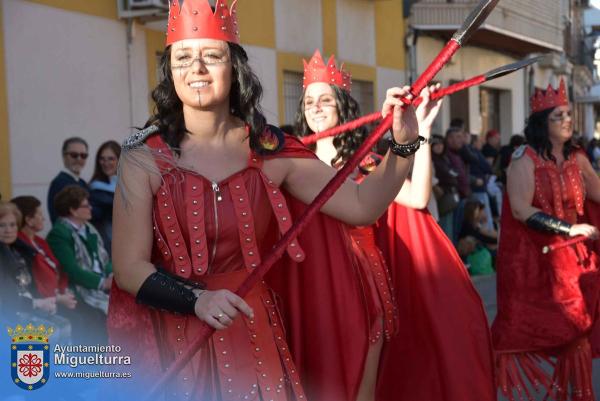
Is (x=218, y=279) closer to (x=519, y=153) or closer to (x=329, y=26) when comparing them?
(x=519, y=153)

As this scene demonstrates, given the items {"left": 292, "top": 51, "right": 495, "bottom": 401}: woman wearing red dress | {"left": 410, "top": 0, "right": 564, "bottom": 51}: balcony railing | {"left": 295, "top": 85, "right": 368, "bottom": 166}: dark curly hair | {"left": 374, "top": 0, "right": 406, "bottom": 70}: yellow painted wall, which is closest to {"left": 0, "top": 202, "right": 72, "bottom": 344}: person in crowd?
{"left": 295, "top": 85, "right": 368, "bottom": 166}: dark curly hair

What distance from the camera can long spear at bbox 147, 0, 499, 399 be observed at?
258 centimetres

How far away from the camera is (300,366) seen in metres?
3.22

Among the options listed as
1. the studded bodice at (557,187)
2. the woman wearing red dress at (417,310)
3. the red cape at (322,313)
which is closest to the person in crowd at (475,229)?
the studded bodice at (557,187)

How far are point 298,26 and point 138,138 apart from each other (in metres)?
10.0

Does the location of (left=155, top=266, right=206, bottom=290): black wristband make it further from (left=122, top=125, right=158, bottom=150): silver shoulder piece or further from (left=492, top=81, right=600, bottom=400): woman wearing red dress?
(left=492, top=81, right=600, bottom=400): woman wearing red dress

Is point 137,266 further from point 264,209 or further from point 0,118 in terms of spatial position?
point 0,118

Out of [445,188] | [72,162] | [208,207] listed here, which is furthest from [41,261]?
[445,188]

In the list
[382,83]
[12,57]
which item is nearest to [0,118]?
[12,57]

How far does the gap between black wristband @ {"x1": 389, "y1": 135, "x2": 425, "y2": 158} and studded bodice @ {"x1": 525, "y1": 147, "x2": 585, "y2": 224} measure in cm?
281

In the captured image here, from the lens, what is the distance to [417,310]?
4277 millimetres

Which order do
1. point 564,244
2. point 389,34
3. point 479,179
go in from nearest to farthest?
1. point 564,244
2. point 479,179
3. point 389,34

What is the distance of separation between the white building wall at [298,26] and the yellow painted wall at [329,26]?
0.13m

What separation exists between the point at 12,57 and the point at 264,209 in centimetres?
554
